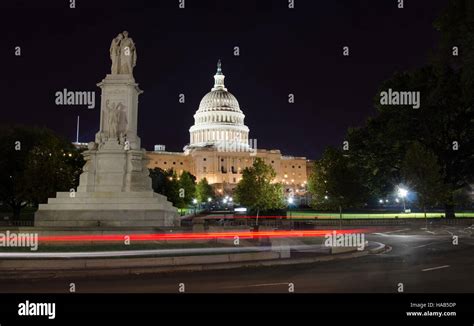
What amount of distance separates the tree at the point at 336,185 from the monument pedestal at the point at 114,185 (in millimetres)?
33615

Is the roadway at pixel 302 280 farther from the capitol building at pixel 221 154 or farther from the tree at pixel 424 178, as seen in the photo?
the capitol building at pixel 221 154

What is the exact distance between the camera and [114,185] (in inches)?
1128

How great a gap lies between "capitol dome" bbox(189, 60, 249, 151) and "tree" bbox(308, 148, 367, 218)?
12113cm

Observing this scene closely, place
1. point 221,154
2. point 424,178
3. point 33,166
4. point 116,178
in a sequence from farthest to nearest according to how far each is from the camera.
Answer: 1. point 221,154
2. point 424,178
3. point 33,166
4. point 116,178

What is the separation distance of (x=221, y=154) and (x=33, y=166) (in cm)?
13544

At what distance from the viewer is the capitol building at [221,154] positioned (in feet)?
593

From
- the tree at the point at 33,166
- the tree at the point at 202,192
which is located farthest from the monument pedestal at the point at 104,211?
the tree at the point at 202,192

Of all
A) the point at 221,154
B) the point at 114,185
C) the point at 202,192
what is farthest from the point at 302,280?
the point at 221,154

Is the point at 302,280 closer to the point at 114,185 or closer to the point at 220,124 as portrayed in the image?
the point at 114,185

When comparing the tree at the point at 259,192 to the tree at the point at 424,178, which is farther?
the tree at the point at 259,192

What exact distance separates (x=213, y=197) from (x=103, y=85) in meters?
125

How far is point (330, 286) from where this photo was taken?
12766 millimetres

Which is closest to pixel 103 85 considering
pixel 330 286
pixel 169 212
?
pixel 169 212
